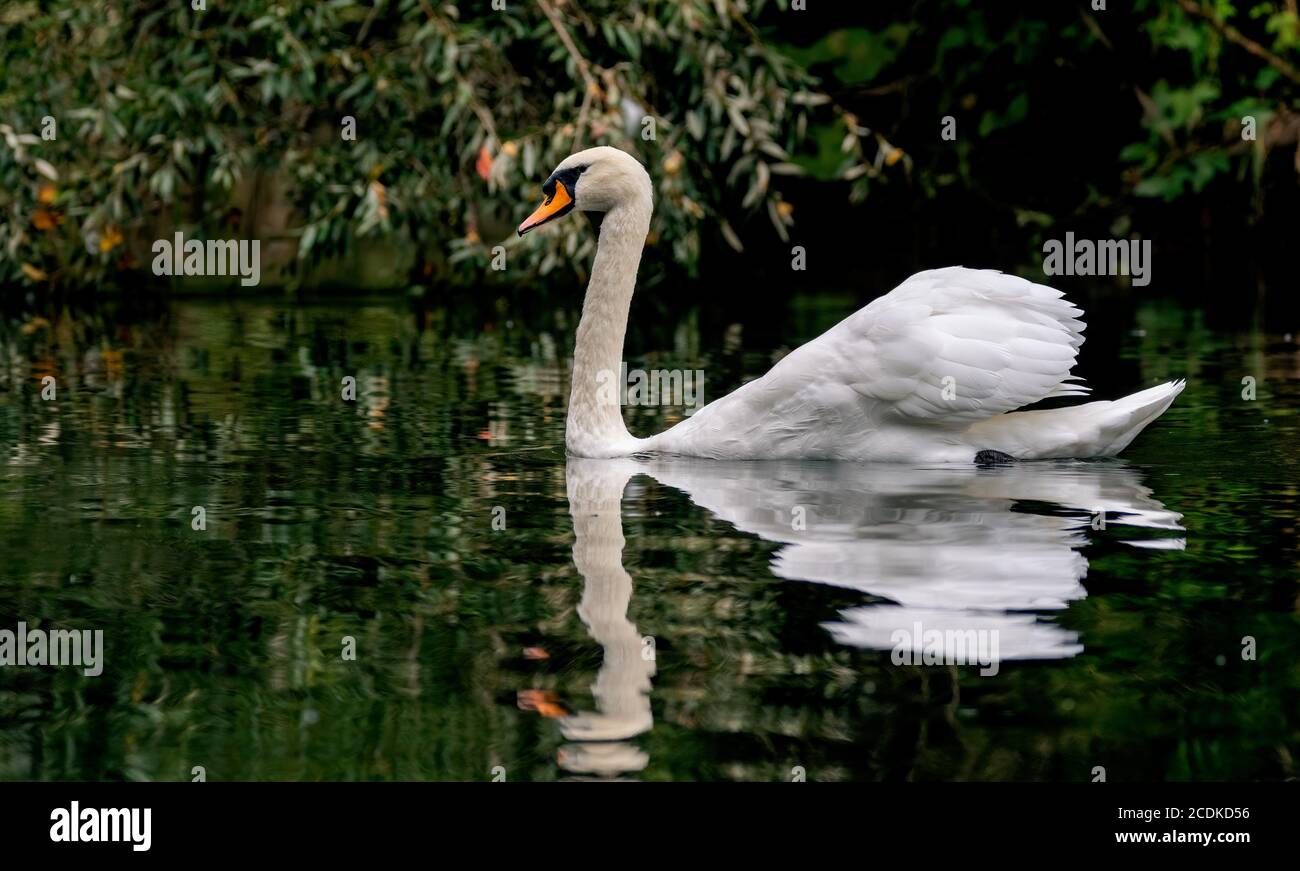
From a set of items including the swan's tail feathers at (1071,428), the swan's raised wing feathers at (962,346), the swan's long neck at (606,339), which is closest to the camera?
the swan's raised wing feathers at (962,346)

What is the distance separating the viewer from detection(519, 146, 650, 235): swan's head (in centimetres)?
840

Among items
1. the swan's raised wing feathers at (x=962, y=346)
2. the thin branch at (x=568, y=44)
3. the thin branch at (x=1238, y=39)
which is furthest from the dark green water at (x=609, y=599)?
the thin branch at (x=1238, y=39)

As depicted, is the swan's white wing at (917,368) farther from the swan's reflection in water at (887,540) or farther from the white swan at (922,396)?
the swan's reflection in water at (887,540)

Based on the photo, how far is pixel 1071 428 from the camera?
7711 mm

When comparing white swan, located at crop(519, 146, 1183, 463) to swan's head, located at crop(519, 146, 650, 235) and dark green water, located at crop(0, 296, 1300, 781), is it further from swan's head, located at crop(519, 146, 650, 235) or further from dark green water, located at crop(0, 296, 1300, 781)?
swan's head, located at crop(519, 146, 650, 235)

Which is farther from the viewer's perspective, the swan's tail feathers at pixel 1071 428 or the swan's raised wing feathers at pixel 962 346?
the swan's tail feathers at pixel 1071 428

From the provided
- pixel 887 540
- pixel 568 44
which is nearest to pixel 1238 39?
pixel 568 44

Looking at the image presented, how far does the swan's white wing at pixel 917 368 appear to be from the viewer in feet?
24.2

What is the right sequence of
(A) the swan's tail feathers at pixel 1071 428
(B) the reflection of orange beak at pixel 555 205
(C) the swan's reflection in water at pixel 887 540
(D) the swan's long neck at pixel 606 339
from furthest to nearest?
(B) the reflection of orange beak at pixel 555 205 < (D) the swan's long neck at pixel 606 339 < (A) the swan's tail feathers at pixel 1071 428 < (C) the swan's reflection in water at pixel 887 540

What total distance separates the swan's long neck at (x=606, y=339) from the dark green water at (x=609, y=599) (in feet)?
0.43

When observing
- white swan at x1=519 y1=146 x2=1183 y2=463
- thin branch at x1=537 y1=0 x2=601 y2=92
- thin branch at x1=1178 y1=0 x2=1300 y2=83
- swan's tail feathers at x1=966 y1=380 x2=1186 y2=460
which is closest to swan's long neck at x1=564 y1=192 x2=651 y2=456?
white swan at x1=519 y1=146 x2=1183 y2=463

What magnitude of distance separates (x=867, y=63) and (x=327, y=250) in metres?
8.24
